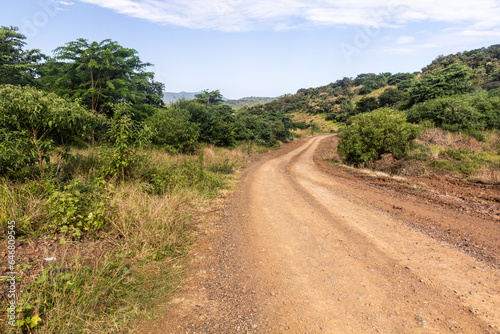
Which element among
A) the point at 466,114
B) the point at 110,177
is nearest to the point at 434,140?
the point at 466,114

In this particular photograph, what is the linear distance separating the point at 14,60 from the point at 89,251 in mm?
28229

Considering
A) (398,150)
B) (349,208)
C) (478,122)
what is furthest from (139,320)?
(478,122)

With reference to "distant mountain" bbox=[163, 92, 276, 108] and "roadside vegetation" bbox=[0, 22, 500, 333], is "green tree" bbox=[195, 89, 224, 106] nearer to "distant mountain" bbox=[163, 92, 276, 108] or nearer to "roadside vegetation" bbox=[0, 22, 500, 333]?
"distant mountain" bbox=[163, 92, 276, 108]

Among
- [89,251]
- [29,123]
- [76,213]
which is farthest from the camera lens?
[29,123]

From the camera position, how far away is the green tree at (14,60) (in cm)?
1889

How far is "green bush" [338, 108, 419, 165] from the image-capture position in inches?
501

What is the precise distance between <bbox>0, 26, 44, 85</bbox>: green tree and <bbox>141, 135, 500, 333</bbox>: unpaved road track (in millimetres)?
23155

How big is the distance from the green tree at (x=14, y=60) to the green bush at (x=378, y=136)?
24319 millimetres

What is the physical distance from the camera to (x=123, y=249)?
3934 millimetres

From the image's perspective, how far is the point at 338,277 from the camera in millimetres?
3770

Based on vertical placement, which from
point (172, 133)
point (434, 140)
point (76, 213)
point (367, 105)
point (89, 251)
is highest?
point (367, 105)

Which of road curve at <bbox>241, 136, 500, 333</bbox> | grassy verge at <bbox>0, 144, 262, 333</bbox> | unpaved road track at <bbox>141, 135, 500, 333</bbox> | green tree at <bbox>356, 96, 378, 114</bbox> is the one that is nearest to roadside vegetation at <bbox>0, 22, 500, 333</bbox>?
grassy verge at <bbox>0, 144, 262, 333</bbox>

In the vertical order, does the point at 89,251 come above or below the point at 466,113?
below

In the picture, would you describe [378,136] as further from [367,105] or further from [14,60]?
[367,105]
